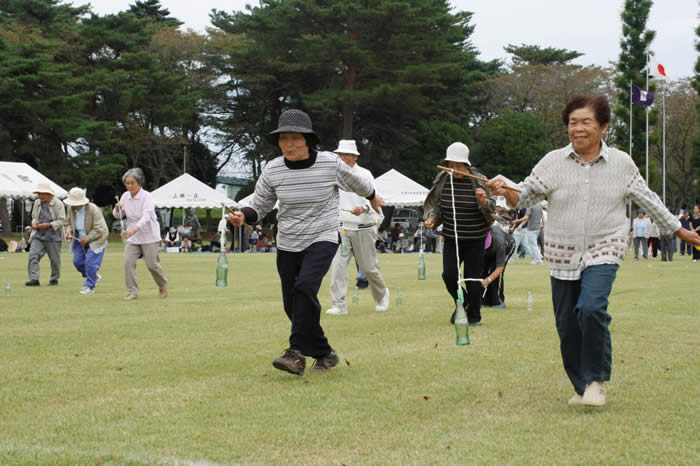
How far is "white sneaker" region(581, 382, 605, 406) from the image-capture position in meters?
5.24

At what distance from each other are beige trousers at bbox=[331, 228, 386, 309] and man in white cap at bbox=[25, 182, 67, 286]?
296 inches

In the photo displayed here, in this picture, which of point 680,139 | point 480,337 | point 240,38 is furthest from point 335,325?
point 680,139

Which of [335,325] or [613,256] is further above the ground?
[613,256]

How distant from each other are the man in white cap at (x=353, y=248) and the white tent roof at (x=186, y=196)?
2570 centimetres

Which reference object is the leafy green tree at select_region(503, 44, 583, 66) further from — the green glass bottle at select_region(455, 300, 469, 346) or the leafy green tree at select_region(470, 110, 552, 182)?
the green glass bottle at select_region(455, 300, 469, 346)

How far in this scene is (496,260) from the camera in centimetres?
1138

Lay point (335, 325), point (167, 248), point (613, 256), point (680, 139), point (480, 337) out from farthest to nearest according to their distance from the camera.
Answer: point (680, 139) → point (167, 248) → point (335, 325) → point (480, 337) → point (613, 256)

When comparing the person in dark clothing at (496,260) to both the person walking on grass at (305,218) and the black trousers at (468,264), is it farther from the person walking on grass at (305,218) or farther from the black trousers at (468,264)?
the person walking on grass at (305,218)

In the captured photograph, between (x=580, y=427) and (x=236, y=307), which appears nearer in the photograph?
(x=580, y=427)

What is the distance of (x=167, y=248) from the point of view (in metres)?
37.8

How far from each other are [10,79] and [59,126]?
3.48 metres

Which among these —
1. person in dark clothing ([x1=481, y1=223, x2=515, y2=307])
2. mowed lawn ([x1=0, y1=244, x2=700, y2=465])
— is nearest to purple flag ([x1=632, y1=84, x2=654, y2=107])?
person in dark clothing ([x1=481, y1=223, x2=515, y2=307])

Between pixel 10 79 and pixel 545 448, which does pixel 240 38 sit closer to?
pixel 10 79

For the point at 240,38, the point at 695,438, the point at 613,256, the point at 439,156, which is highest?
the point at 240,38
